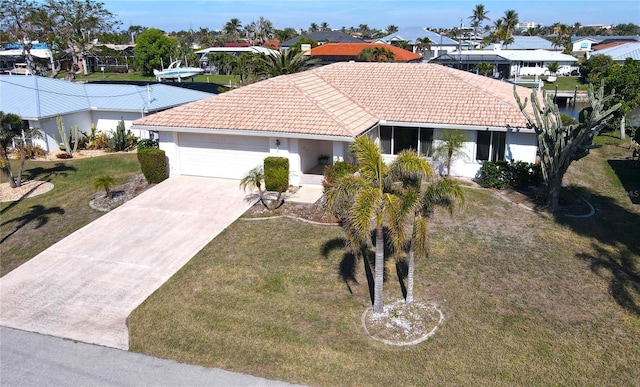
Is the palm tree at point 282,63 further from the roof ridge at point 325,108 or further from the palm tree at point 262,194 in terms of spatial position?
the palm tree at point 262,194

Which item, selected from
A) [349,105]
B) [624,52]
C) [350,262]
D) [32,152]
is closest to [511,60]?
[624,52]

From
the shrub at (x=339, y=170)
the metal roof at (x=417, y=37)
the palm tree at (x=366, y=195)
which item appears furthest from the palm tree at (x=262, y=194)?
the metal roof at (x=417, y=37)

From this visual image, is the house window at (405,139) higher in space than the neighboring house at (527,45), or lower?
lower

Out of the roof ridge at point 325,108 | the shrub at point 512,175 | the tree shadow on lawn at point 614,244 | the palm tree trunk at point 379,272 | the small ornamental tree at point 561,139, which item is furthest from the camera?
the shrub at point 512,175

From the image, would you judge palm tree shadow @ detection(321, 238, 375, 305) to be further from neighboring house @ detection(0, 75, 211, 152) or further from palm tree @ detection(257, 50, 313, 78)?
neighboring house @ detection(0, 75, 211, 152)

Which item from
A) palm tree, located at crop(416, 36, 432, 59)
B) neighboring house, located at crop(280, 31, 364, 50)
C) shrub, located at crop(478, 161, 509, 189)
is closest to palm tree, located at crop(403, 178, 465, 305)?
shrub, located at crop(478, 161, 509, 189)

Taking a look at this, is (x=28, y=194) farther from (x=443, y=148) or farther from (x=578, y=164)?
(x=578, y=164)

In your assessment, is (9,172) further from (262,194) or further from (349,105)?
(349,105)
